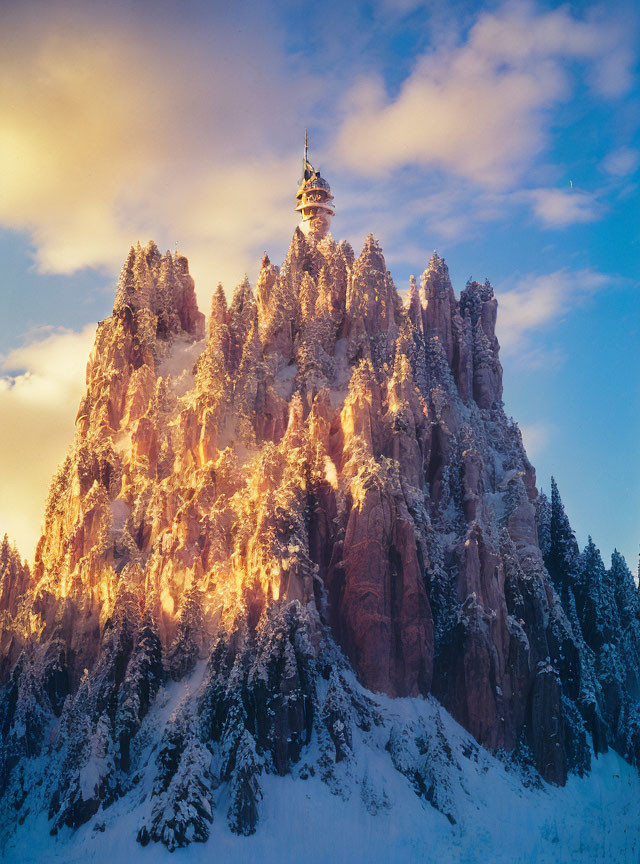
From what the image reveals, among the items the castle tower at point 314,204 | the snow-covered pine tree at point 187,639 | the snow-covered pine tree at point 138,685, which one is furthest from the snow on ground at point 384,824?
the castle tower at point 314,204

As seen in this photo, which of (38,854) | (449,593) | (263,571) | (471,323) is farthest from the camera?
(471,323)

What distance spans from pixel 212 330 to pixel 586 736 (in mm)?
59397

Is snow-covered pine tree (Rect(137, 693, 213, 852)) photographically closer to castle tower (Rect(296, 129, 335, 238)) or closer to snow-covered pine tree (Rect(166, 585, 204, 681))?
snow-covered pine tree (Rect(166, 585, 204, 681))

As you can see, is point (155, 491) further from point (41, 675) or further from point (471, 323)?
point (471, 323)

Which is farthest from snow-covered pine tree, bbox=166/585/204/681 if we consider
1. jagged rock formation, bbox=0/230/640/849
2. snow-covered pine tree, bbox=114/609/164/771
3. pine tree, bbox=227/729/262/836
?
pine tree, bbox=227/729/262/836

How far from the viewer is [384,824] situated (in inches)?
2591

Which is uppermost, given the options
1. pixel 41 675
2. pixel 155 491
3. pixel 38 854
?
pixel 155 491

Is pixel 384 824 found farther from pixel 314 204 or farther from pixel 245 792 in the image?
pixel 314 204

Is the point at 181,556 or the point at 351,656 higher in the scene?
the point at 181,556

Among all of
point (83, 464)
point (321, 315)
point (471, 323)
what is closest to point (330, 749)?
point (83, 464)

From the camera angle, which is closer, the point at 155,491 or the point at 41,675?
the point at 41,675

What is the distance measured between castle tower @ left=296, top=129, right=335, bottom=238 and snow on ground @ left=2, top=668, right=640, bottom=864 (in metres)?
76.6

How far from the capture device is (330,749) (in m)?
69.2

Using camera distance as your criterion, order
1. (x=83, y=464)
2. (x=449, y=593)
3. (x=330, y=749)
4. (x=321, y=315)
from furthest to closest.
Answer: (x=321, y=315), (x=83, y=464), (x=449, y=593), (x=330, y=749)
